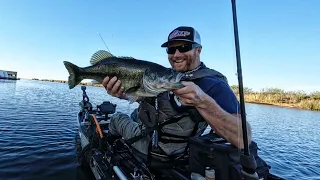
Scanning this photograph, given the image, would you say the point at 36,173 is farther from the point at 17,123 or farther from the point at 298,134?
the point at 298,134

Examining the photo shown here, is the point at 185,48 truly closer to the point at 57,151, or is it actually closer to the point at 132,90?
the point at 132,90

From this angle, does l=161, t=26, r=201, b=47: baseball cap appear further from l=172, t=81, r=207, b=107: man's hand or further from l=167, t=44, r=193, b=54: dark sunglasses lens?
l=172, t=81, r=207, b=107: man's hand

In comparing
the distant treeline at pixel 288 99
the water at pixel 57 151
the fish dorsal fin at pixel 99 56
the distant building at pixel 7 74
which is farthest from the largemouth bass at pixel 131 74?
the distant building at pixel 7 74

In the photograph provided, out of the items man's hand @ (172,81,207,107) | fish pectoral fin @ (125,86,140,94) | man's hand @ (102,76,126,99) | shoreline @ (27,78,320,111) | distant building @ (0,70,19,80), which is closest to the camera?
man's hand @ (172,81,207,107)

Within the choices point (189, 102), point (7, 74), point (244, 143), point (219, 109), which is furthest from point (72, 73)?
point (7, 74)

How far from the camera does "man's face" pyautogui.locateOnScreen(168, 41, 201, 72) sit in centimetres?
382

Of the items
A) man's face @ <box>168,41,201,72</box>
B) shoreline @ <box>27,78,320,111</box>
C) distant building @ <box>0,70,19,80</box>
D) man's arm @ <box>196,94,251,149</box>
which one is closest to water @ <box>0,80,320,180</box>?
man's face @ <box>168,41,201,72</box>

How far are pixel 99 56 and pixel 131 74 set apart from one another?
2.61 feet

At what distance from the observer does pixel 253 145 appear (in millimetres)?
2908

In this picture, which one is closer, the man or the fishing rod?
the fishing rod

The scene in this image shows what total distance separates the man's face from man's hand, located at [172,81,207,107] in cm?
160

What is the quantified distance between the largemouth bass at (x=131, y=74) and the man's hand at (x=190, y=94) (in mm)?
57

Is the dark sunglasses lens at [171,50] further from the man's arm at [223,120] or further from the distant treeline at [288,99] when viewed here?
the distant treeline at [288,99]

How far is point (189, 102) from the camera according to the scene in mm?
2420
